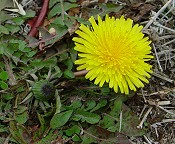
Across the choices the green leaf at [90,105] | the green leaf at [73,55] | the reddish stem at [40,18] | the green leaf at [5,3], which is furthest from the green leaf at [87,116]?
the green leaf at [5,3]

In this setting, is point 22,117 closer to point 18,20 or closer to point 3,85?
point 3,85

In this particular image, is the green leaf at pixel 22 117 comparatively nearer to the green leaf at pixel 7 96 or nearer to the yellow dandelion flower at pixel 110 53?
the green leaf at pixel 7 96

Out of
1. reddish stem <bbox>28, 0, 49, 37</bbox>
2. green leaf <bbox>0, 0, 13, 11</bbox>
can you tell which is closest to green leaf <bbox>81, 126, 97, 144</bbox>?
reddish stem <bbox>28, 0, 49, 37</bbox>

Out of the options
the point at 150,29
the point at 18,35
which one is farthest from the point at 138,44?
the point at 18,35

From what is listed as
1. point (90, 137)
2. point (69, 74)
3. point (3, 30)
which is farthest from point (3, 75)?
point (90, 137)

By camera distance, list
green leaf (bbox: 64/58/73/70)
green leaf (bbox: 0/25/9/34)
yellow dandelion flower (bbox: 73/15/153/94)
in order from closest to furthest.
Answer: yellow dandelion flower (bbox: 73/15/153/94)
green leaf (bbox: 0/25/9/34)
green leaf (bbox: 64/58/73/70)

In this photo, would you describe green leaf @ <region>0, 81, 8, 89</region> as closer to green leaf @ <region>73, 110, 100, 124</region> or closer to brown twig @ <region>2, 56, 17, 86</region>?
brown twig @ <region>2, 56, 17, 86</region>
